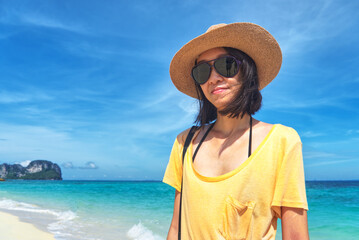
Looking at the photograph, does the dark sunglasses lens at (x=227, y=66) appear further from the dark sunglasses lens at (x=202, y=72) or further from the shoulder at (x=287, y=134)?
the shoulder at (x=287, y=134)

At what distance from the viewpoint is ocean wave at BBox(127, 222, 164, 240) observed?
821 cm

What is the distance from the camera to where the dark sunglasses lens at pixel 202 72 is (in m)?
1.51

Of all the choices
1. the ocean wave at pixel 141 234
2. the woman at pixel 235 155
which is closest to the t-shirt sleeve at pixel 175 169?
the woman at pixel 235 155

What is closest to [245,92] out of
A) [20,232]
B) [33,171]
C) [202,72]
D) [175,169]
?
[202,72]

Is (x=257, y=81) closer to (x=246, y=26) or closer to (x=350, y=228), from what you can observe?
(x=246, y=26)

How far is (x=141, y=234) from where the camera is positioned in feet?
28.1

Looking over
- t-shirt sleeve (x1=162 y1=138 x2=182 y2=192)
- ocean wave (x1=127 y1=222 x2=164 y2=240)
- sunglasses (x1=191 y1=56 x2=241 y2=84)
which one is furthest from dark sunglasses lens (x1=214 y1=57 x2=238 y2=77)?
ocean wave (x1=127 y1=222 x2=164 y2=240)

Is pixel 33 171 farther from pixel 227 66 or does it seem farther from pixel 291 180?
pixel 291 180

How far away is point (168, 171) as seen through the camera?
161 cm

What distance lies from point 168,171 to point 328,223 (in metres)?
12.4

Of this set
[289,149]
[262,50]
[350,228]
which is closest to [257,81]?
[262,50]

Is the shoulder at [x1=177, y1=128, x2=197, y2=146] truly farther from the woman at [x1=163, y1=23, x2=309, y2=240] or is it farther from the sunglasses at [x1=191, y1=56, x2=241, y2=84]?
the sunglasses at [x1=191, y1=56, x2=241, y2=84]

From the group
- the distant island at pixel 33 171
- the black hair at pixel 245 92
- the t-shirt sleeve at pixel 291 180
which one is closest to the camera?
the t-shirt sleeve at pixel 291 180

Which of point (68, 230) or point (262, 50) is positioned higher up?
point (262, 50)
